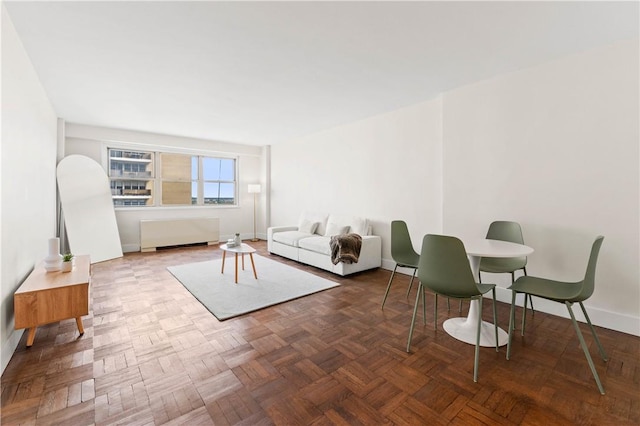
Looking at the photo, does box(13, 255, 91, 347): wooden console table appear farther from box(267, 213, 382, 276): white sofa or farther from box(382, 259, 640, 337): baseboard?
box(382, 259, 640, 337): baseboard

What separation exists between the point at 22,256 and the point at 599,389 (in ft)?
14.3

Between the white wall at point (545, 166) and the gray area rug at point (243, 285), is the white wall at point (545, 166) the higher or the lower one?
the higher one

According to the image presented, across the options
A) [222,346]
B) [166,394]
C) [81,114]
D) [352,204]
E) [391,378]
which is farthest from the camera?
[352,204]

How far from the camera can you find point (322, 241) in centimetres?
464

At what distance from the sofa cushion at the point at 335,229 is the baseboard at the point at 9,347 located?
12.5ft

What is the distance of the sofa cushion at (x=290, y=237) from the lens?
5.06 m

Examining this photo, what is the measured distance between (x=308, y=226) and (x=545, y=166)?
3.73m

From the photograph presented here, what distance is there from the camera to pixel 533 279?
7.63 feet

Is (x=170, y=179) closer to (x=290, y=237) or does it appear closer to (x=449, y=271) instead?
(x=290, y=237)

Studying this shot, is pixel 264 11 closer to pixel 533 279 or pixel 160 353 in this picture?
pixel 160 353

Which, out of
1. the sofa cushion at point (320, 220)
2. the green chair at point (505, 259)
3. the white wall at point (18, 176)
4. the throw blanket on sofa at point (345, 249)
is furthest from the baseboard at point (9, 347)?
the sofa cushion at point (320, 220)

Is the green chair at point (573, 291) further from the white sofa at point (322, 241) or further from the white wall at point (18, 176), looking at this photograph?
the white wall at point (18, 176)

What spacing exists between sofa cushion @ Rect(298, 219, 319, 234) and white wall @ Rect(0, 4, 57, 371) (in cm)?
370

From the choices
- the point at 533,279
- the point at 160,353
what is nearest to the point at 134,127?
the point at 160,353
